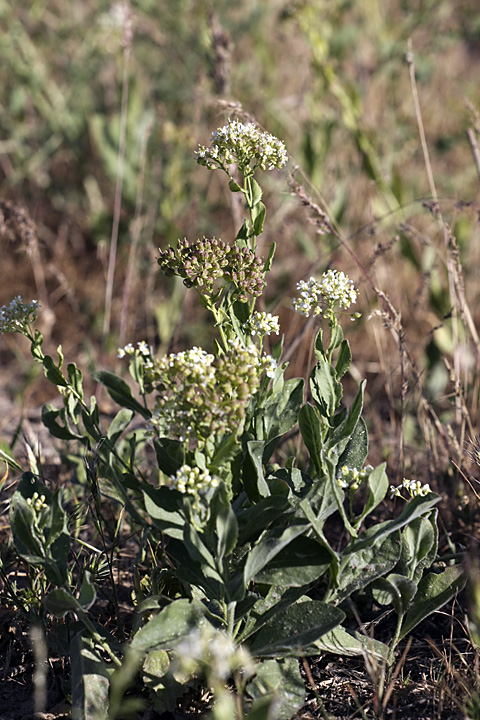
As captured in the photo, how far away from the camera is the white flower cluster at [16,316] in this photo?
1435 millimetres

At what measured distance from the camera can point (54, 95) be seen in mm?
3826

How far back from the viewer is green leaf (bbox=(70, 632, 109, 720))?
4.26ft

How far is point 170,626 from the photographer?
1282mm

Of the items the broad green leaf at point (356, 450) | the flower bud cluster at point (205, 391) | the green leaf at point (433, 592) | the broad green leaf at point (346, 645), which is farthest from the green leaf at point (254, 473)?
the green leaf at point (433, 592)

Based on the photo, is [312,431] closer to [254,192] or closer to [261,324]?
[261,324]

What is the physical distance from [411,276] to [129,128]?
1.69m

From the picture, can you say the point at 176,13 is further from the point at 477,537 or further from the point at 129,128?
the point at 477,537

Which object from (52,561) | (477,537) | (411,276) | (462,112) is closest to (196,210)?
(411,276)

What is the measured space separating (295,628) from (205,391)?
0.52 meters

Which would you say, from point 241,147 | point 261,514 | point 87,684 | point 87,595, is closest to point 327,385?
point 261,514

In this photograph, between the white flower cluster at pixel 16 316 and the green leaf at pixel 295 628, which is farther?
the white flower cluster at pixel 16 316

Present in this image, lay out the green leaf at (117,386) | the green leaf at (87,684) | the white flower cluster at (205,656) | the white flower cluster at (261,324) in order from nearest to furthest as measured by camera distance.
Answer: the white flower cluster at (205,656), the green leaf at (87,684), the white flower cluster at (261,324), the green leaf at (117,386)

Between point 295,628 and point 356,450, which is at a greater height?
point 356,450

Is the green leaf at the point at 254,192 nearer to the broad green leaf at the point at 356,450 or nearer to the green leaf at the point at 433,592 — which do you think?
the broad green leaf at the point at 356,450
